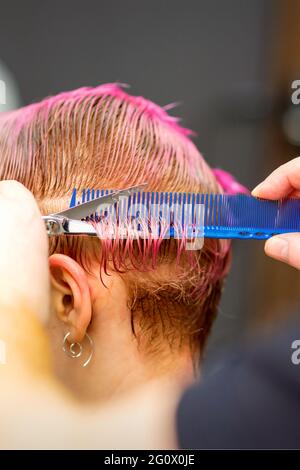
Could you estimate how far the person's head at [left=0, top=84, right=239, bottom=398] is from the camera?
0.69 meters

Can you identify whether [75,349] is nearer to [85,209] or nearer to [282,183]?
[85,209]

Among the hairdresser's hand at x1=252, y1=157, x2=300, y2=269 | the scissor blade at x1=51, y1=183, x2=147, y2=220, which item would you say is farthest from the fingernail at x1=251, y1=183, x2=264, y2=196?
the scissor blade at x1=51, y1=183, x2=147, y2=220

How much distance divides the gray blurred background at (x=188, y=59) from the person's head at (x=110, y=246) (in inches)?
1.2

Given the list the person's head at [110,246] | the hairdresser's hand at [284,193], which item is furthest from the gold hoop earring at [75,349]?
the hairdresser's hand at [284,193]

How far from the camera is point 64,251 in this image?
692mm

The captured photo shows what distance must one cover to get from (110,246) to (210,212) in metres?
0.14

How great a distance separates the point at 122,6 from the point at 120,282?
378 millimetres

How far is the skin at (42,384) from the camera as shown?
0.67 m

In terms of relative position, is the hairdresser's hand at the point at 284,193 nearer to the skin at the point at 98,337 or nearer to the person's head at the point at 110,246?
the person's head at the point at 110,246

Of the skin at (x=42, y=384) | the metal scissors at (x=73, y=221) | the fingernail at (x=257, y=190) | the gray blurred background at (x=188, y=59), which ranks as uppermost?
the gray blurred background at (x=188, y=59)

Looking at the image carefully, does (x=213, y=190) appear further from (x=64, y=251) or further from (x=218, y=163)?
(x=64, y=251)

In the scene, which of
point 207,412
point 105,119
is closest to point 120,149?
point 105,119

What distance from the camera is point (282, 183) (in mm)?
706

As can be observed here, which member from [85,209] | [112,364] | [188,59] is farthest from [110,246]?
[188,59]
